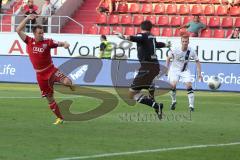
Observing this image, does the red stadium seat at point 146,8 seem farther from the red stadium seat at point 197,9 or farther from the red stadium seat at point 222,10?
the red stadium seat at point 222,10

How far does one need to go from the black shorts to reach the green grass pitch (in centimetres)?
70

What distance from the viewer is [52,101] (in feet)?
51.4

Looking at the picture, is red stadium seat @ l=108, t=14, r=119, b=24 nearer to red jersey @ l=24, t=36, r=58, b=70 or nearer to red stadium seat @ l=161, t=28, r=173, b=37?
red stadium seat @ l=161, t=28, r=173, b=37

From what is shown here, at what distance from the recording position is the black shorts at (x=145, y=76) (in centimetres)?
1770

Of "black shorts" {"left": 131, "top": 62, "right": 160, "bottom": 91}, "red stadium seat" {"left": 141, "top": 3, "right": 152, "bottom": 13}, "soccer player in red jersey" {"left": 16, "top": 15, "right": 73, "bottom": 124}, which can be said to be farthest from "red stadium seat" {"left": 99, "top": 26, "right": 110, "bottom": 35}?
"soccer player in red jersey" {"left": 16, "top": 15, "right": 73, "bottom": 124}

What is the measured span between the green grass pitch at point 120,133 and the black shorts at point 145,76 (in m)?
0.70

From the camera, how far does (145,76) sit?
18.0 m

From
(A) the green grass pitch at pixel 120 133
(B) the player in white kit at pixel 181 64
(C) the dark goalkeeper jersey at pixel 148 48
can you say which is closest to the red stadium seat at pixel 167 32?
(A) the green grass pitch at pixel 120 133

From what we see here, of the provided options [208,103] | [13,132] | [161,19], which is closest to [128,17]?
[161,19]

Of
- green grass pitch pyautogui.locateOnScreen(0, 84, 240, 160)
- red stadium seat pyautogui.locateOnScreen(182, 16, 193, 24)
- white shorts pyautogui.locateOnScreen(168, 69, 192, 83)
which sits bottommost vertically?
green grass pitch pyautogui.locateOnScreen(0, 84, 240, 160)

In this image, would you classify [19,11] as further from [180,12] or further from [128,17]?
[180,12]

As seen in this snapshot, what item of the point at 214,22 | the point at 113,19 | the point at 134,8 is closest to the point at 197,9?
the point at 214,22

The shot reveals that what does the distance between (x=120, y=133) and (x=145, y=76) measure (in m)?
4.18

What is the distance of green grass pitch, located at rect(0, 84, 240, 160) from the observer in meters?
11.4
